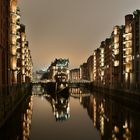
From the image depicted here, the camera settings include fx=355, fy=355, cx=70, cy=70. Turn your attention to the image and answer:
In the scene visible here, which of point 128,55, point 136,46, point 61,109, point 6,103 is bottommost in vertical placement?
point 61,109

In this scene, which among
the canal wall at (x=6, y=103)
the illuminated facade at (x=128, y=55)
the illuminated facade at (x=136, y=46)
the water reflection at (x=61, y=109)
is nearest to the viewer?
the canal wall at (x=6, y=103)

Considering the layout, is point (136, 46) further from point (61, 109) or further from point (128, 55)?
point (61, 109)

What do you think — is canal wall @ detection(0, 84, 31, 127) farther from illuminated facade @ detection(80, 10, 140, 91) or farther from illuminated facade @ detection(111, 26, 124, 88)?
illuminated facade @ detection(111, 26, 124, 88)

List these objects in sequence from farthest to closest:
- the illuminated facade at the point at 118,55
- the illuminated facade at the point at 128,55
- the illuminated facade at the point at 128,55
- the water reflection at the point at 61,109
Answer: the illuminated facade at the point at 118,55 → the illuminated facade at the point at 128,55 → the illuminated facade at the point at 128,55 → the water reflection at the point at 61,109

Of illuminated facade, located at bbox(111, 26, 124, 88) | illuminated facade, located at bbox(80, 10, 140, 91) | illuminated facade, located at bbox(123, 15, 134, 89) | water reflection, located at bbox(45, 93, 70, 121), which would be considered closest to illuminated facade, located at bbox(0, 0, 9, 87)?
water reflection, located at bbox(45, 93, 70, 121)

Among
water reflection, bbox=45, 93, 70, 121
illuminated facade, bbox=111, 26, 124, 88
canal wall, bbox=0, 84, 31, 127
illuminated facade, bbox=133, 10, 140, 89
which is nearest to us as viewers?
canal wall, bbox=0, 84, 31, 127

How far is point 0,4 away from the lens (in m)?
49.4

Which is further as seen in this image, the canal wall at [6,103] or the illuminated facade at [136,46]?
the illuminated facade at [136,46]

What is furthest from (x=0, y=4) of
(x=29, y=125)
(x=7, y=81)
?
(x=29, y=125)

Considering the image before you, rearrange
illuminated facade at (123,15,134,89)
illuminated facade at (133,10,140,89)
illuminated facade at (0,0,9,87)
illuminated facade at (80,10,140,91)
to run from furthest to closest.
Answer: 1. illuminated facade at (123,15,134,89)
2. illuminated facade at (80,10,140,91)
3. illuminated facade at (133,10,140,89)
4. illuminated facade at (0,0,9,87)

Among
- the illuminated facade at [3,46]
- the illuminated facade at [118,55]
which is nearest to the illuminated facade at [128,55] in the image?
the illuminated facade at [118,55]

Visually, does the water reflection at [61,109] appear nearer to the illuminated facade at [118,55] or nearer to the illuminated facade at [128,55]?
the illuminated facade at [128,55]

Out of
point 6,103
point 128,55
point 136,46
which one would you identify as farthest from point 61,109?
point 128,55

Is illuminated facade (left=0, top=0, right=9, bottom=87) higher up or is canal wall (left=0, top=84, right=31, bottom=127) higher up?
illuminated facade (left=0, top=0, right=9, bottom=87)
